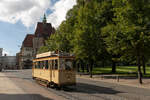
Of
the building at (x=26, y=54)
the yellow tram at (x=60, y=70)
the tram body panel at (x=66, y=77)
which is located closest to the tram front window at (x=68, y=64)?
the yellow tram at (x=60, y=70)

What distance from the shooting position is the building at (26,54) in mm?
95188

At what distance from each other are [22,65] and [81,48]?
73987 mm

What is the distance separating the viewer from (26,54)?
101 m

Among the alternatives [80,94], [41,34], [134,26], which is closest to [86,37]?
[134,26]

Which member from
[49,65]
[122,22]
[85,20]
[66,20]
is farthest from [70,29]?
[49,65]

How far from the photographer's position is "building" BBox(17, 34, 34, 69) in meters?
95.2

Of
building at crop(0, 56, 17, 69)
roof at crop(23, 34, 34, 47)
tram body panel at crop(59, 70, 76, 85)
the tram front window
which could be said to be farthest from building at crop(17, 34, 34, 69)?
tram body panel at crop(59, 70, 76, 85)

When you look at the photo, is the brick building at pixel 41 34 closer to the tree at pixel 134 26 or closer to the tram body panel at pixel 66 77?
the tree at pixel 134 26

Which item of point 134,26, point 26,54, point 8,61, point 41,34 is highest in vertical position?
point 41,34

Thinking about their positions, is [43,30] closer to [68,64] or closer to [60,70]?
[68,64]

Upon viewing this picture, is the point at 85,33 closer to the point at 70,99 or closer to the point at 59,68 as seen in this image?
the point at 59,68

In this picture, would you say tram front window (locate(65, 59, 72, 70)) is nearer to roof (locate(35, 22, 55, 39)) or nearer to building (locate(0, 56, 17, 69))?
roof (locate(35, 22, 55, 39))

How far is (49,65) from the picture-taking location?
51.4 feet

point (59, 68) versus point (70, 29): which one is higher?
point (70, 29)
